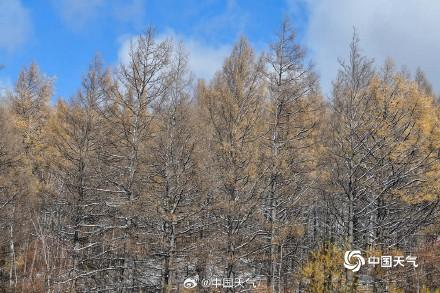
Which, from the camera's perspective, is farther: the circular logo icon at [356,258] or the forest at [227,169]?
the forest at [227,169]

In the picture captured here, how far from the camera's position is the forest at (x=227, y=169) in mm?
13352

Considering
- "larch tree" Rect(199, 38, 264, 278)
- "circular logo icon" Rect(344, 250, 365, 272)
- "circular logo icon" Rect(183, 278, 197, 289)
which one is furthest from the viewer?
"circular logo icon" Rect(183, 278, 197, 289)

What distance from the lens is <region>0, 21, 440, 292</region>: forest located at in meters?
13.4

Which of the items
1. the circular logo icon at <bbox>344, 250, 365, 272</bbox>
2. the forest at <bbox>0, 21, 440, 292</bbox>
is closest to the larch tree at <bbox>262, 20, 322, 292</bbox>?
the forest at <bbox>0, 21, 440, 292</bbox>

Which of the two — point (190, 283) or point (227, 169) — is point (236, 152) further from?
point (190, 283)

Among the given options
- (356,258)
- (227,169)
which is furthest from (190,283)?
(356,258)

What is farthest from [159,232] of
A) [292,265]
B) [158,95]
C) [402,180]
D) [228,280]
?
[292,265]

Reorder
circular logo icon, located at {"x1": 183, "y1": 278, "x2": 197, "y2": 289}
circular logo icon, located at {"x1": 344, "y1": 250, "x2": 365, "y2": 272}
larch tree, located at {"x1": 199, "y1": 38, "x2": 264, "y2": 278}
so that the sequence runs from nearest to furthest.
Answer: circular logo icon, located at {"x1": 344, "y1": 250, "x2": 365, "y2": 272} → larch tree, located at {"x1": 199, "y1": 38, "x2": 264, "y2": 278} → circular logo icon, located at {"x1": 183, "y1": 278, "x2": 197, "y2": 289}

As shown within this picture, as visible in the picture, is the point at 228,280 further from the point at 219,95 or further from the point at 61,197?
the point at 61,197

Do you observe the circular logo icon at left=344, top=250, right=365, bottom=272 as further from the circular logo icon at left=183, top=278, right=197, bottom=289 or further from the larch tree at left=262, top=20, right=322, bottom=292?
the circular logo icon at left=183, top=278, right=197, bottom=289

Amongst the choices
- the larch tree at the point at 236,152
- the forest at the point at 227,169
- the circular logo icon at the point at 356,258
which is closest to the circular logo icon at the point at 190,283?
the forest at the point at 227,169

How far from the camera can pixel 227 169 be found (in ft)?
43.7

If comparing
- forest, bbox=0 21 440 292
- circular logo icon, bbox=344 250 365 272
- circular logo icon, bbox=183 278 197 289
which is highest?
forest, bbox=0 21 440 292

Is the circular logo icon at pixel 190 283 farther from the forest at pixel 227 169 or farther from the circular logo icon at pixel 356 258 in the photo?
the circular logo icon at pixel 356 258
